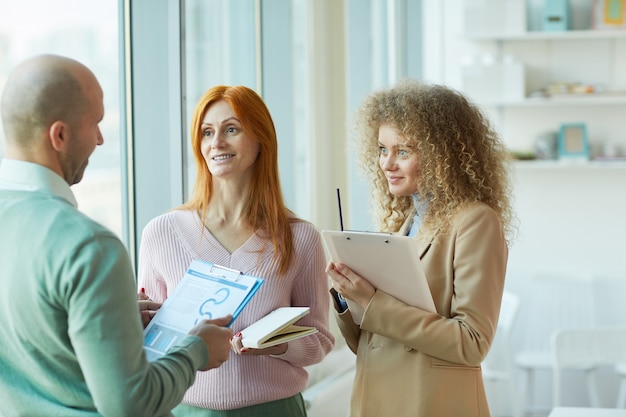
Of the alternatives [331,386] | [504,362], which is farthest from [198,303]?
[504,362]

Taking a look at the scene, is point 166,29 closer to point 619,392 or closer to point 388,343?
point 388,343

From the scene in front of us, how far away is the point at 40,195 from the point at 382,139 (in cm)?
100

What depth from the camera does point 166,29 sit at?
2.53 m

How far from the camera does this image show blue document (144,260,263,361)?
150cm

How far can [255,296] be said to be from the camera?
1931 millimetres

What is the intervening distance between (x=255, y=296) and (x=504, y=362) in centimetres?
309

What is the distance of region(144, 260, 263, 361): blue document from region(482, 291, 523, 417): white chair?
9.34 ft

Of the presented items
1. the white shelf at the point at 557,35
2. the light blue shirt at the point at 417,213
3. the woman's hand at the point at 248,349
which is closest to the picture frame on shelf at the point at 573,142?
the white shelf at the point at 557,35

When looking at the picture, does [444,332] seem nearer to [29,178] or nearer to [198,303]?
[198,303]

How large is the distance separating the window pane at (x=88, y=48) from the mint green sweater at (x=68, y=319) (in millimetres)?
866

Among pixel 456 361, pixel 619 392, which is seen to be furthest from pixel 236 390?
pixel 619 392

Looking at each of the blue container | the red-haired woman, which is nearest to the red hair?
the red-haired woman

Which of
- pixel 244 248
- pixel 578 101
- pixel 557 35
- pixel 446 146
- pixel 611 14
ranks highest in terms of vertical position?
pixel 611 14

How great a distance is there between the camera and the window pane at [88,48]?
2.02 meters
